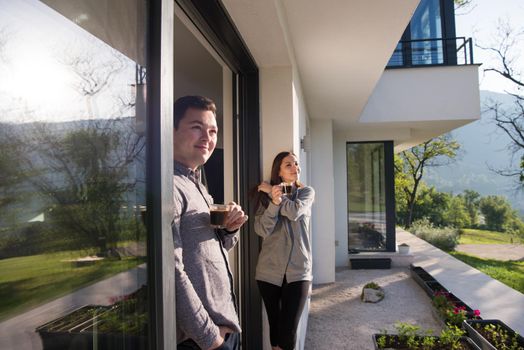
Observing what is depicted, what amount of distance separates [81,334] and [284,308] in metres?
1.90

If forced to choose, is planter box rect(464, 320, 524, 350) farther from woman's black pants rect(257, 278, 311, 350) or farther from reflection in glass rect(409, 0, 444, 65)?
reflection in glass rect(409, 0, 444, 65)

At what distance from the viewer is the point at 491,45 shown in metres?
11.9

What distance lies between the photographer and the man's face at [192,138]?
1315 millimetres

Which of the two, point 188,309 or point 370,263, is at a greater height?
point 188,309

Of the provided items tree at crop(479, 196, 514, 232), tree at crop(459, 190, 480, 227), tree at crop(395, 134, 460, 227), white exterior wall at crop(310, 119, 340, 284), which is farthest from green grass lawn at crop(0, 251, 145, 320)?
tree at crop(479, 196, 514, 232)

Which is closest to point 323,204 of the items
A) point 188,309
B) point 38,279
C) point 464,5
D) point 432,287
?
point 432,287

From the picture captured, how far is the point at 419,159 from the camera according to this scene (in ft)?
58.2

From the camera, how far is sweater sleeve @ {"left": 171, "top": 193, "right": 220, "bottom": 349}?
106 centimetres

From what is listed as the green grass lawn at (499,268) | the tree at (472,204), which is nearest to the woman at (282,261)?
the green grass lawn at (499,268)

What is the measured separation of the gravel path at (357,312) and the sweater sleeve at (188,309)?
9.99 ft

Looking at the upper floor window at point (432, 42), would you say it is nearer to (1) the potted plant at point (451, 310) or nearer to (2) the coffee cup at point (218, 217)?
(1) the potted plant at point (451, 310)

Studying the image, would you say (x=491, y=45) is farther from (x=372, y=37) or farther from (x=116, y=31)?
(x=116, y=31)

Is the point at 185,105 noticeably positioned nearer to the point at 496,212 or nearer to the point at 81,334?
the point at 81,334

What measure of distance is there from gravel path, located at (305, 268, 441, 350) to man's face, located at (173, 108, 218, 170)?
3.15 m
